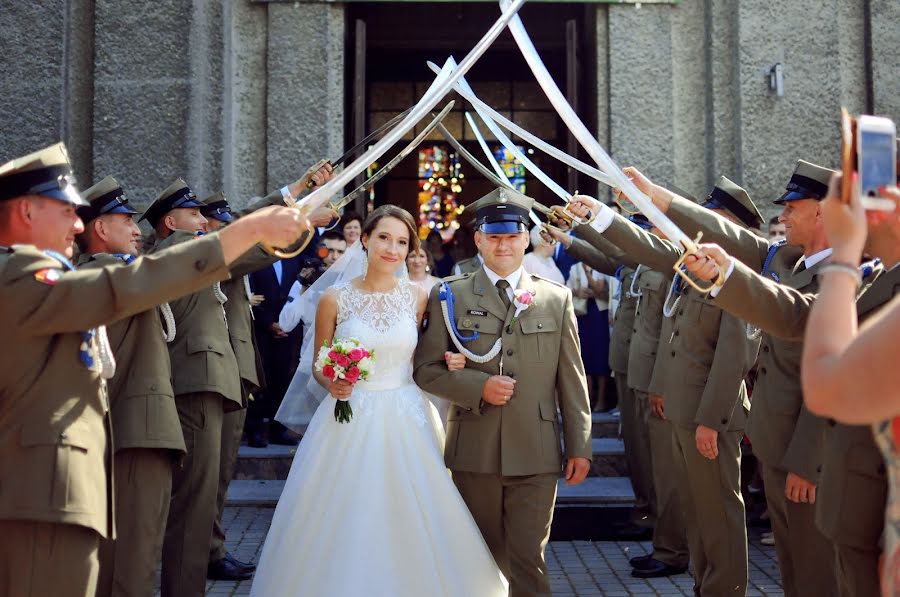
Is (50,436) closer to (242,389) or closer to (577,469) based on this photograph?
(577,469)

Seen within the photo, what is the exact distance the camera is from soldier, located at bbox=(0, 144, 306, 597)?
328 centimetres

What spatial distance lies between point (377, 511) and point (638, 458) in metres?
3.34

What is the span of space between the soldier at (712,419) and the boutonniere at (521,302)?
997 millimetres

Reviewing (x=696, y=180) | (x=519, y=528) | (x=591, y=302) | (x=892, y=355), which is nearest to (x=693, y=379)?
(x=519, y=528)

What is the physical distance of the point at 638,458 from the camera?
25.6 feet

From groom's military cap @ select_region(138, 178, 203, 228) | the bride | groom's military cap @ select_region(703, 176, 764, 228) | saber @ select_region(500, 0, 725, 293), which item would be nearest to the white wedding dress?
the bride

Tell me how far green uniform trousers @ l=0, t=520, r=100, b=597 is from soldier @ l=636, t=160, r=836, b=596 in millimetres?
2858

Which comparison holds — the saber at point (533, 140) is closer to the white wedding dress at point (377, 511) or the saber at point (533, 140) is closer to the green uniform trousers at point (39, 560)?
the white wedding dress at point (377, 511)

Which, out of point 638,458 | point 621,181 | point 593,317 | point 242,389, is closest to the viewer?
point 621,181

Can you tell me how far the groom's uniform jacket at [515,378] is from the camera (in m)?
5.12

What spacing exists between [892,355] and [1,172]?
278 cm

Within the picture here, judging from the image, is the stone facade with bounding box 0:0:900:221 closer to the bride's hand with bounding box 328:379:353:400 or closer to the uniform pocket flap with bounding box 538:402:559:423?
the bride's hand with bounding box 328:379:353:400

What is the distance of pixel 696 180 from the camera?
10344 mm

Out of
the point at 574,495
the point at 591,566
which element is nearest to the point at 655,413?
the point at 591,566
